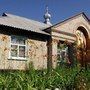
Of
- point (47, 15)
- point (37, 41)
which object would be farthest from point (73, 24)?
point (47, 15)

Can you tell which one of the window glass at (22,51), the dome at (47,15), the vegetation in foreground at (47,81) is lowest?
the vegetation in foreground at (47,81)

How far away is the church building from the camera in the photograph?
19359mm

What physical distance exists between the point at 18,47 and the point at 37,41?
1.85 meters

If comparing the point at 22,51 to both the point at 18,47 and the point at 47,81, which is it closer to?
the point at 18,47

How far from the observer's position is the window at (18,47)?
A: 20209 mm

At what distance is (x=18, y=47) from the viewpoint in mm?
20781

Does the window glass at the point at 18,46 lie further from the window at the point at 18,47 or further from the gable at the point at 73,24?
the gable at the point at 73,24

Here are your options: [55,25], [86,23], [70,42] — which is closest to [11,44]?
[55,25]

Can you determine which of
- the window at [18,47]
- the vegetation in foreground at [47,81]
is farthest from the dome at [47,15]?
the vegetation in foreground at [47,81]

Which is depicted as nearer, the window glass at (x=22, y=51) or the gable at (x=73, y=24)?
the window glass at (x=22, y=51)

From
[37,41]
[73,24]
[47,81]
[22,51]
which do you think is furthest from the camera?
[73,24]

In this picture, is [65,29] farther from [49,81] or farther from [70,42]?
[49,81]

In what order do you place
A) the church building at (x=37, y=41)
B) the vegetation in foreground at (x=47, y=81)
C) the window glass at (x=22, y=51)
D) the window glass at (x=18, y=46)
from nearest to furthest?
the vegetation in foreground at (x=47, y=81), the church building at (x=37, y=41), the window glass at (x=18, y=46), the window glass at (x=22, y=51)

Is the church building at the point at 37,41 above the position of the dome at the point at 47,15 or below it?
below
